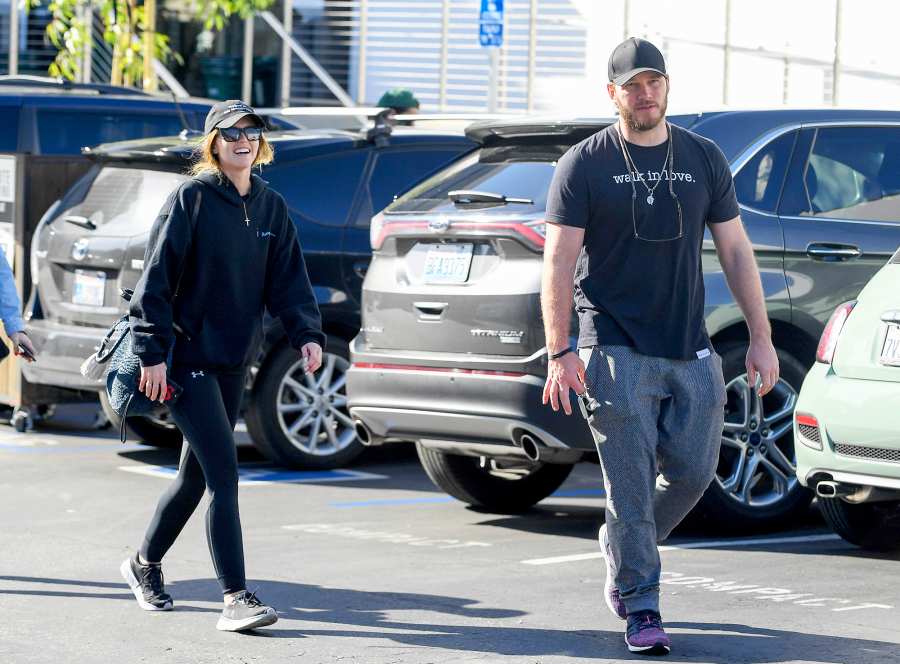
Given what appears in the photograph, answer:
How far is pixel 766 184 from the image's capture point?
8.06 metres

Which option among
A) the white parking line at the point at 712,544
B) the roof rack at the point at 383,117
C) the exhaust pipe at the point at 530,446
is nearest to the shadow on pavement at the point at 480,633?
the white parking line at the point at 712,544

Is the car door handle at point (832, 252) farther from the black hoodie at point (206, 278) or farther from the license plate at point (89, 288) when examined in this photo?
the license plate at point (89, 288)

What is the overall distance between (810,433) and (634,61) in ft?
7.11

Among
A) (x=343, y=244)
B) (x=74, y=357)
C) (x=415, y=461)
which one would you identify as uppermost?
(x=343, y=244)

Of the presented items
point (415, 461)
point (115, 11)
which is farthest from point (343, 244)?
point (115, 11)

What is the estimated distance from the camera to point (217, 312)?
6156 mm

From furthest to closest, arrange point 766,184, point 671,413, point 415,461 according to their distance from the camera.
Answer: point 415,461
point 766,184
point 671,413

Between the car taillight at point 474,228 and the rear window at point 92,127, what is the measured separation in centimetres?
495

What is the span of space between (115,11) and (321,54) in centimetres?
684

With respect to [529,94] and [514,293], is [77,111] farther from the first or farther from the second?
[529,94]

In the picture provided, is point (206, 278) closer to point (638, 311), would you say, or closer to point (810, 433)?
point (638, 311)

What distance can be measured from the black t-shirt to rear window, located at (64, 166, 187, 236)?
14.5 feet

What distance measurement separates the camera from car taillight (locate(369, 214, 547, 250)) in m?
7.51

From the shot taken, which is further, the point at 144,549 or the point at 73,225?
the point at 73,225
